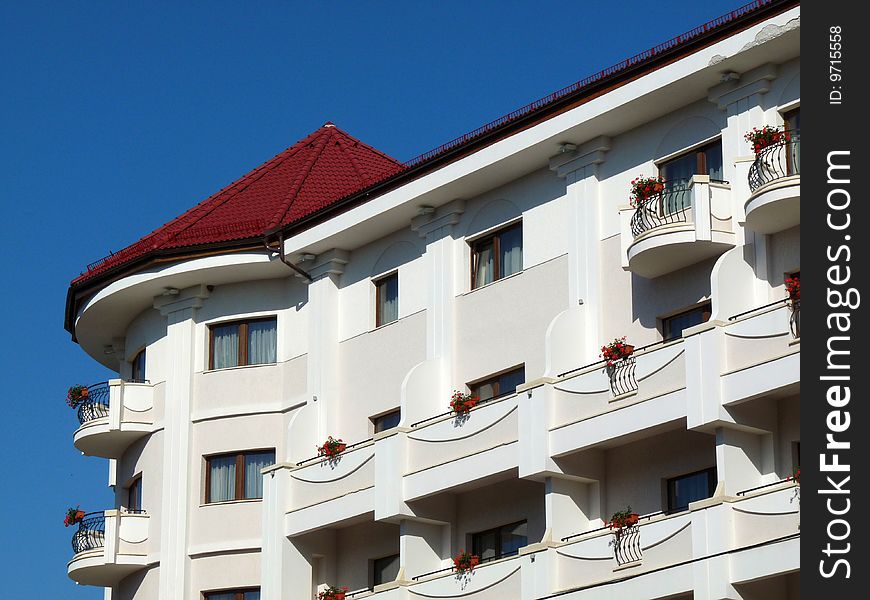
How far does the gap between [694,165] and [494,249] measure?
5643 mm

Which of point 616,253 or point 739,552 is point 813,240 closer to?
point 739,552

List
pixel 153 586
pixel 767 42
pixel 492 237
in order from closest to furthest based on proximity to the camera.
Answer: pixel 767 42, pixel 492 237, pixel 153 586

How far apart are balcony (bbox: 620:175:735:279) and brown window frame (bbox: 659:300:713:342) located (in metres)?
0.82

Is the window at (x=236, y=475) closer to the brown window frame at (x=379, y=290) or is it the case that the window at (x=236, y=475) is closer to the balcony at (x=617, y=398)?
the brown window frame at (x=379, y=290)

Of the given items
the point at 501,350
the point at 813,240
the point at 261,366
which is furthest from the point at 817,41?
the point at 261,366

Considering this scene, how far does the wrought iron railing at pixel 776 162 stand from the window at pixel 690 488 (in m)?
5.25

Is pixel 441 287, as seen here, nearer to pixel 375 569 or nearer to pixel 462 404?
pixel 462 404

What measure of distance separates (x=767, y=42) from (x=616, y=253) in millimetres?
5426

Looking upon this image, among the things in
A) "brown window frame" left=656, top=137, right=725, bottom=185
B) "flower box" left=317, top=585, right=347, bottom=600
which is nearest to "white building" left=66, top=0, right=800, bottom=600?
"brown window frame" left=656, top=137, right=725, bottom=185

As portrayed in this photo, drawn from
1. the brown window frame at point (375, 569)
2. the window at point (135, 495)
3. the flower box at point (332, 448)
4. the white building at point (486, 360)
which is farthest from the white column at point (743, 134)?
the window at point (135, 495)

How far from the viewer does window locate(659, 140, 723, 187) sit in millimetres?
35500

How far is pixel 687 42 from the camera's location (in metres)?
34.9

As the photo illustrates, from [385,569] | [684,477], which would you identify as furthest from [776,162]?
[385,569]

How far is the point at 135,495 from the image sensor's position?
46062mm
